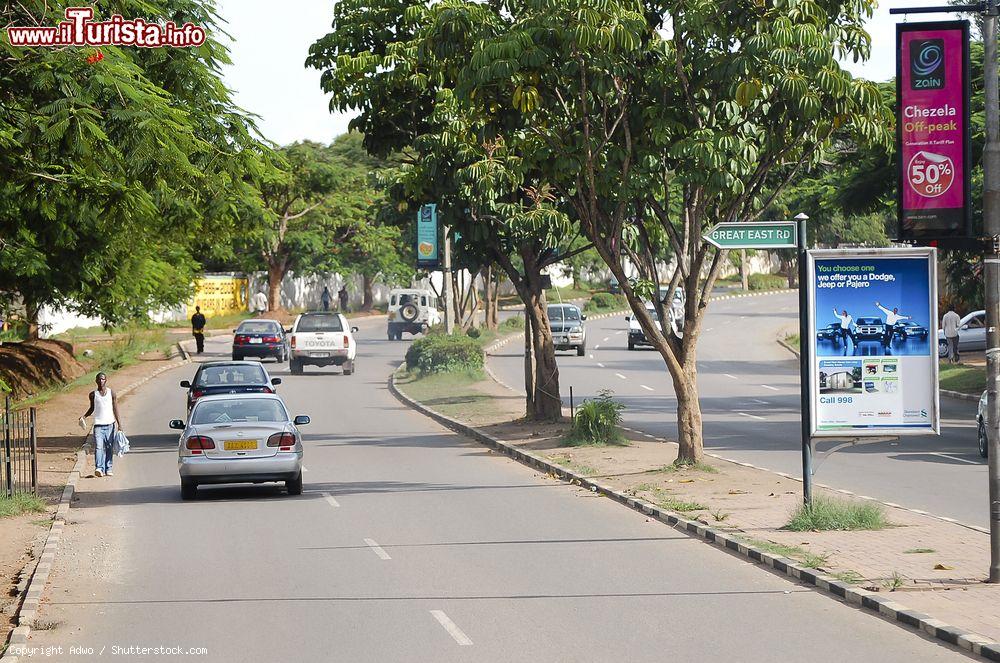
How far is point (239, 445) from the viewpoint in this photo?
1836 cm

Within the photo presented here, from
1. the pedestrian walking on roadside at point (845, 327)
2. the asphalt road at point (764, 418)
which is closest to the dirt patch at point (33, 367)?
the asphalt road at point (764, 418)

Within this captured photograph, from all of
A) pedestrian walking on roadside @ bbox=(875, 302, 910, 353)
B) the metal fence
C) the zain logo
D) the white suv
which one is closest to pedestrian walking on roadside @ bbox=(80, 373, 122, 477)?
the metal fence

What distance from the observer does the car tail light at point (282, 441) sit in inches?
725

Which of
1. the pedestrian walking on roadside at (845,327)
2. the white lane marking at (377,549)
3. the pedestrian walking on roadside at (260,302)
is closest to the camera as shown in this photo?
the white lane marking at (377,549)

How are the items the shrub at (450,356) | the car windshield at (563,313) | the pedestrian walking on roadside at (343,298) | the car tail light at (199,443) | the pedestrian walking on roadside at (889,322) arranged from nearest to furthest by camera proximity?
the pedestrian walking on roadside at (889,322) < the car tail light at (199,443) < the shrub at (450,356) < the car windshield at (563,313) < the pedestrian walking on roadside at (343,298)

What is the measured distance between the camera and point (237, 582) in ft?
40.2

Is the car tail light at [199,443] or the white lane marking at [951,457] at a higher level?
the car tail light at [199,443]

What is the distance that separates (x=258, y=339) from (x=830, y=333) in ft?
128

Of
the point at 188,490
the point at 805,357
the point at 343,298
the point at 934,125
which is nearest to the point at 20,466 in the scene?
the point at 188,490

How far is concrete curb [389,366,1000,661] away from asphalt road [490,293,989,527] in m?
1.93

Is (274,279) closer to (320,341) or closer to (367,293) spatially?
(367,293)

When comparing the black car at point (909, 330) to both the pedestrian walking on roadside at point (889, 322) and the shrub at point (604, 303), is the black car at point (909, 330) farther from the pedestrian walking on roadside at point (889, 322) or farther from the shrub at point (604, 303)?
the shrub at point (604, 303)

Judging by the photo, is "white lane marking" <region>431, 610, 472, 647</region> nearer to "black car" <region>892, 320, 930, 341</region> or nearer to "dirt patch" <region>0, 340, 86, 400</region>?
"black car" <region>892, 320, 930, 341</region>

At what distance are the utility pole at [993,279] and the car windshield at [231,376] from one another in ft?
60.8
